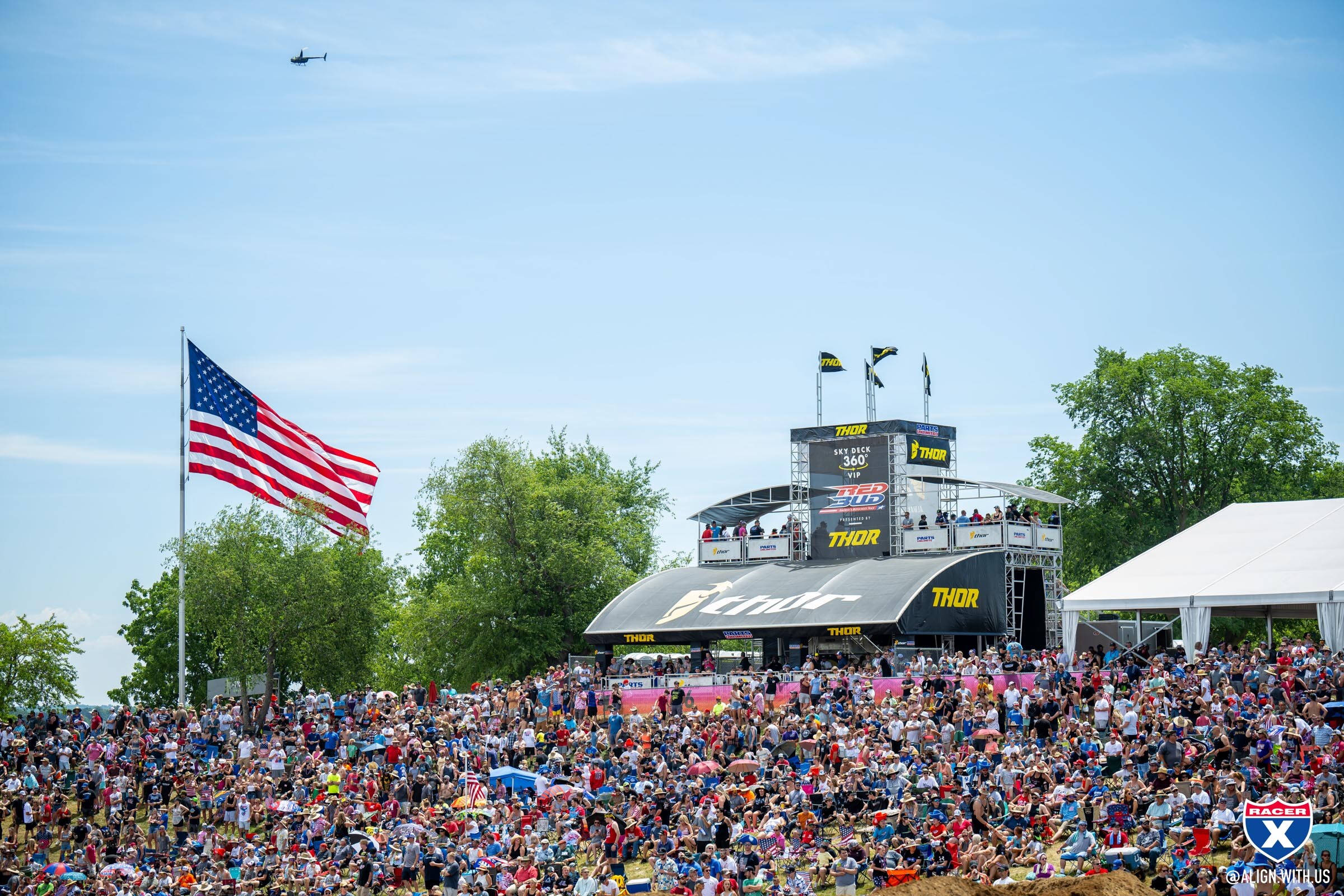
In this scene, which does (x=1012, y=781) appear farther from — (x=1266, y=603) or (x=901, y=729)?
(x=1266, y=603)

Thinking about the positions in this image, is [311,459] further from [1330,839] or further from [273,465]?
A: [1330,839]

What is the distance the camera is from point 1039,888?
20594 mm

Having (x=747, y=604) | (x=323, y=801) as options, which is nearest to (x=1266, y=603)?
(x=747, y=604)

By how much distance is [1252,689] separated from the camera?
28016 mm

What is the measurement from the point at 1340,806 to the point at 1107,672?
393 inches

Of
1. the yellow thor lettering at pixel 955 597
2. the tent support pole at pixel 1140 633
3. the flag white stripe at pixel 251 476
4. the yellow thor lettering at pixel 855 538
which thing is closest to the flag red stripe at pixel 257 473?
the flag white stripe at pixel 251 476

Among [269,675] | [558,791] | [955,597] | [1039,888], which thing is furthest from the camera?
[269,675]

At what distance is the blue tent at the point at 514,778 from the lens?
30.6m

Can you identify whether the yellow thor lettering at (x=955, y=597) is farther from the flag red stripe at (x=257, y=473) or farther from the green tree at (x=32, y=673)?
the green tree at (x=32, y=673)

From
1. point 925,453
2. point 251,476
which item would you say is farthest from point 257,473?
point 925,453

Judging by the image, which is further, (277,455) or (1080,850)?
(277,455)

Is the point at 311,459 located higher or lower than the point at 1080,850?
higher

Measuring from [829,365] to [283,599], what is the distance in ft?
60.8

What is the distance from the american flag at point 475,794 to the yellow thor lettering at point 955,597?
14696 millimetres
